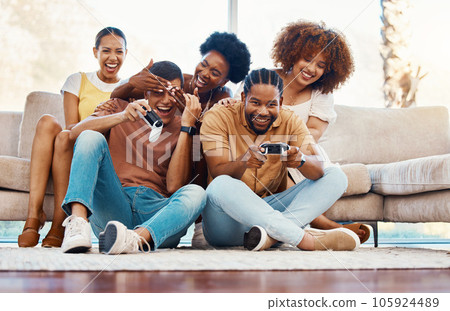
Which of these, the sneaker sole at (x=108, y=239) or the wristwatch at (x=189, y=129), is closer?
the sneaker sole at (x=108, y=239)

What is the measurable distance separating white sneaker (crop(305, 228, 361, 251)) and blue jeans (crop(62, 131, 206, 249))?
37cm

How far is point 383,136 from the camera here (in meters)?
2.76

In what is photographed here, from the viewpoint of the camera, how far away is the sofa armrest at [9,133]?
8.29ft

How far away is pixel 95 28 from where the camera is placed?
3.62 metres

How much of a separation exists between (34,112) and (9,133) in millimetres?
189

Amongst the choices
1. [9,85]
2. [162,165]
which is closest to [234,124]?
[162,165]

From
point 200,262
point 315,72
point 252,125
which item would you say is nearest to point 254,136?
point 252,125

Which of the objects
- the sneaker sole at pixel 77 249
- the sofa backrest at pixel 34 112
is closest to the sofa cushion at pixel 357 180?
the sneaker sole at pixel 77 249

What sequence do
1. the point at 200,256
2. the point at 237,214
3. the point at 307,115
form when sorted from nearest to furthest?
the point at 200,256, the point at 237,214, the point at 307,115

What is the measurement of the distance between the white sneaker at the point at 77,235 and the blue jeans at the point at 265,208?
424 millimetres

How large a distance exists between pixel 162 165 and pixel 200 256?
1.54ft

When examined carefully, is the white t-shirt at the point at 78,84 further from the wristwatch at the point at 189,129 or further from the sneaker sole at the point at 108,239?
the sneaker sole at the point at 108,239

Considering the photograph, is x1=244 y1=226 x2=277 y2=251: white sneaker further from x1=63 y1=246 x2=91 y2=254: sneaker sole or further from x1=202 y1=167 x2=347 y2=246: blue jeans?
x1=63 y1=246 x2=91 y2=254: sneaker sole
